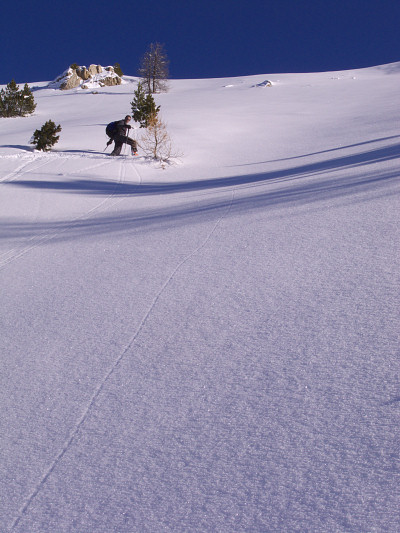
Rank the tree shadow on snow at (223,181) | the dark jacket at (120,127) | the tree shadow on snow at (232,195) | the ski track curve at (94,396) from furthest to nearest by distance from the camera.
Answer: the dark jacket at (120,127) → the tree shadow on snow at (223,181) → the tree shadow on snow at (232,195) → the ski track curve at (94,396)

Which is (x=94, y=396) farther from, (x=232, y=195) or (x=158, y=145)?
(x=158, y=145)

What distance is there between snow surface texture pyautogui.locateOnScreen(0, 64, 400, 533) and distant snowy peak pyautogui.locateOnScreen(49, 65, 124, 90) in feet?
148

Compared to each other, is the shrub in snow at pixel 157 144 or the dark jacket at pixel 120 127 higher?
the dark jacket at pixel 120 127

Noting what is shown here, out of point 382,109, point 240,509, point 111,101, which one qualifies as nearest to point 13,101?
point 111,101

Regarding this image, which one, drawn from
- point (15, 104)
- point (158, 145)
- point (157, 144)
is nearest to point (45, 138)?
point (158, 145)

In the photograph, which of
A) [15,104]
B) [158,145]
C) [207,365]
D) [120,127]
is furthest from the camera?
[15,104]

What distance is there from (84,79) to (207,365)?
53.7 meters

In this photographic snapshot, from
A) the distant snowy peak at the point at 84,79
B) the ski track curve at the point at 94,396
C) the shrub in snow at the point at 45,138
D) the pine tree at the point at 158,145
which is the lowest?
the ski track curve at the point at 94,396

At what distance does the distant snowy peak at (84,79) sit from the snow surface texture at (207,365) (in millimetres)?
45054

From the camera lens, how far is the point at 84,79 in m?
50.8

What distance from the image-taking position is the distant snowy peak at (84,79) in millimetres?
48156

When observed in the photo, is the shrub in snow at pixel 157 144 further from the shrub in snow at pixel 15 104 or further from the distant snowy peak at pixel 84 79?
the distant snowy peak at pixel 84 79

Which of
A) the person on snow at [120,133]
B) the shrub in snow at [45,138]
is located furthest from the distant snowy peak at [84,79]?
the person on snow at [120,133]

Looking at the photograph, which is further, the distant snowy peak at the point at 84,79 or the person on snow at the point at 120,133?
the distant snowy peak at the point at 84,79
